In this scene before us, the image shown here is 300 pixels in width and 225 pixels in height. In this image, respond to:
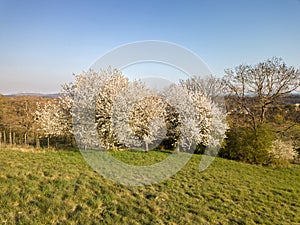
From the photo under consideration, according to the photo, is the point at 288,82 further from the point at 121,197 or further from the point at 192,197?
the point at 121,197

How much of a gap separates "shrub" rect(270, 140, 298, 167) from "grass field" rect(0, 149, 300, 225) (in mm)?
6103

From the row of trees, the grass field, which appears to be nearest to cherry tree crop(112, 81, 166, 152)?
the row of trees

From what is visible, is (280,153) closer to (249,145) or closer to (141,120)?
(249,145)

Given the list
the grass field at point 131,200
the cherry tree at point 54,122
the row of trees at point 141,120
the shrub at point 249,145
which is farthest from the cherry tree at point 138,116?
the shrub at point 249,145

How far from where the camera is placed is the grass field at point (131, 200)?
4418mm

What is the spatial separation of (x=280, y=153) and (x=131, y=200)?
44.6ft

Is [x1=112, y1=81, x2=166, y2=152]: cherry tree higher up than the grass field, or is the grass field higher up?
[x1=112, y1=81, x2=166, y2=152]: cherry tree

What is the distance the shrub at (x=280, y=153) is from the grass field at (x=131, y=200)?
6.10 m

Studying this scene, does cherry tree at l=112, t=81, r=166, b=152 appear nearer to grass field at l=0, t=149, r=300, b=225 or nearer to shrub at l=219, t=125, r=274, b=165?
grass field at l=0, t=149, r=300, b=225

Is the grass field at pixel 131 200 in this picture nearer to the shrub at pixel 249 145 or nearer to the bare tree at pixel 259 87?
the shrub at pixel 249 145

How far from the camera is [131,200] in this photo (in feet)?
18.1

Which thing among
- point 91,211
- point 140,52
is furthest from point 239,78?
point 91,211

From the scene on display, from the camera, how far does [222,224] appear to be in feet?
16.0

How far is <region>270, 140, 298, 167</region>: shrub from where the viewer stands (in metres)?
14.4
